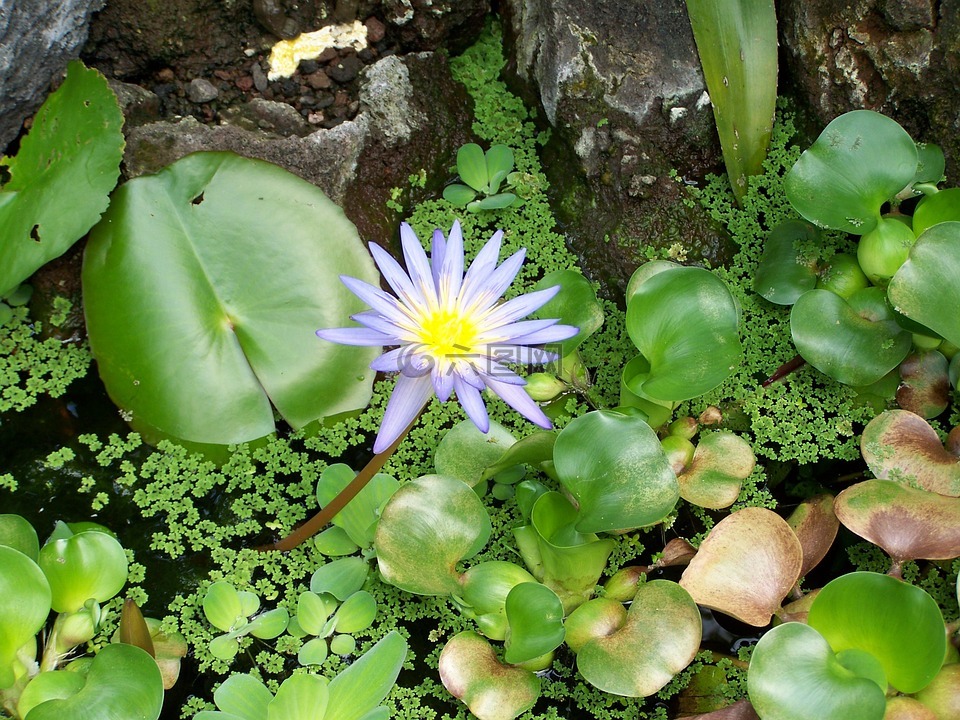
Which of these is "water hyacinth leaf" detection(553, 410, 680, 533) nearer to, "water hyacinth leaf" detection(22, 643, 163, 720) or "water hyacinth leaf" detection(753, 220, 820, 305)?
"water hyacinth leaf" detection(753, 220, 820, 305)

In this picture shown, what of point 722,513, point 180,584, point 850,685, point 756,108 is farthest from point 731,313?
point 180,584

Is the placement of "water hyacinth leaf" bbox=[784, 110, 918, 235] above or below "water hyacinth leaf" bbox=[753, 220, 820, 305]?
above

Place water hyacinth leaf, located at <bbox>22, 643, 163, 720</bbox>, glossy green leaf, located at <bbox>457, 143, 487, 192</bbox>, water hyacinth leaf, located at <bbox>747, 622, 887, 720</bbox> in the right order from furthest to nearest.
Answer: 1. glossy green leaf, located at <bbox>457, 143, 487, 192</bbox>
2. water hyacinth leaf, located at <bbox>22, 643, 163, 720</bbox>
3. water hyacinth leaf, located at <bbox>747, 622, 887, 720</bbox>

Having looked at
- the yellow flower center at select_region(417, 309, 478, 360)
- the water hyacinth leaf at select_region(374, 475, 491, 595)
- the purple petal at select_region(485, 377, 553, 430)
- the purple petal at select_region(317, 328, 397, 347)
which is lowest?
the water hyacinth leaf at select_region(374, 475, 491, 595)

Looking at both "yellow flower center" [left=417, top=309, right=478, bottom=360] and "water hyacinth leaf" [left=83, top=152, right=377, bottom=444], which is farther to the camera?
"water hyacinth leaf" [left=83, top=152, right=377, bottom=444]

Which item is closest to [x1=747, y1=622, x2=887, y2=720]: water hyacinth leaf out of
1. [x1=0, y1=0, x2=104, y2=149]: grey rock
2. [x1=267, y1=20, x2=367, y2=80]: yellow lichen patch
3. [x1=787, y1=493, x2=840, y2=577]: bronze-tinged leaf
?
[x1=787, y1=493, x2=840, y2=577]: bronze-tinged leaf

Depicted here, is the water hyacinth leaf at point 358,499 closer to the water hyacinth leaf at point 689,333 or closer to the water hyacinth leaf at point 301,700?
the water hyacinth leaf at point 301,700

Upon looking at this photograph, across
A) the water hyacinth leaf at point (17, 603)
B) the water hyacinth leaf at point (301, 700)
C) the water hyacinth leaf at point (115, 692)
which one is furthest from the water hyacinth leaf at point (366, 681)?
the water hyacinth leaf at point (17, 603)
